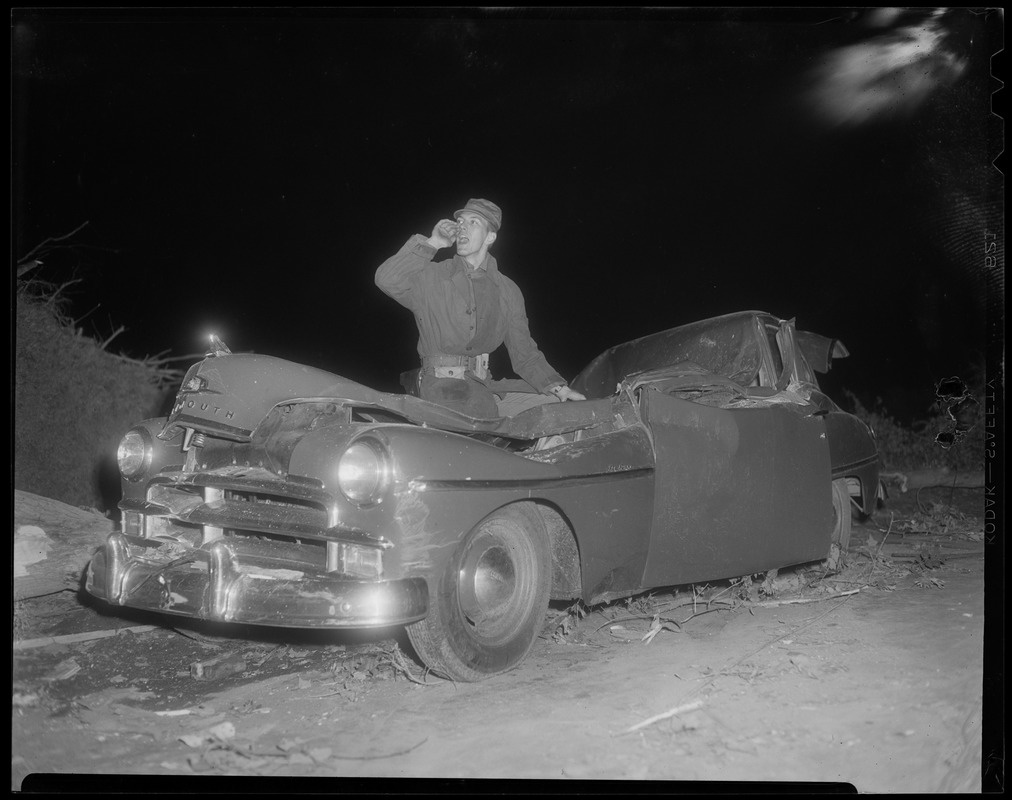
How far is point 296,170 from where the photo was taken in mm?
7473

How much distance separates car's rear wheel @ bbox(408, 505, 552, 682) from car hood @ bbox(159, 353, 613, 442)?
496 mm

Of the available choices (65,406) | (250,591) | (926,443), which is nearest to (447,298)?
(250,591)

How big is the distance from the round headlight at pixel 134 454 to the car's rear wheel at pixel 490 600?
1.50 metres

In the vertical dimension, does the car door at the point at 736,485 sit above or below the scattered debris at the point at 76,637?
above

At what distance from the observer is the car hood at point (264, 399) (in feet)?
10.4

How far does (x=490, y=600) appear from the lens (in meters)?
3.04

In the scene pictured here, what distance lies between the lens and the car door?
346 centimetres

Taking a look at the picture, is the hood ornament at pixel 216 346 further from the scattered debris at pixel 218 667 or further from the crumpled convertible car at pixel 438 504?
the scattered debris at pixel 218 667

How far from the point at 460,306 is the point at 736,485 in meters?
1.76

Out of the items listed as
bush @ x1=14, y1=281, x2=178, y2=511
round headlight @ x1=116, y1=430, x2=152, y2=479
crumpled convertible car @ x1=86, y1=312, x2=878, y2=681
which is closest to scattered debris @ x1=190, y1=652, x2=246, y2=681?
crumpled convertible car @ x1=86, y1=312, x2=878, y2=681

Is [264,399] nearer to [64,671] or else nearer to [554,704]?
[64,671]

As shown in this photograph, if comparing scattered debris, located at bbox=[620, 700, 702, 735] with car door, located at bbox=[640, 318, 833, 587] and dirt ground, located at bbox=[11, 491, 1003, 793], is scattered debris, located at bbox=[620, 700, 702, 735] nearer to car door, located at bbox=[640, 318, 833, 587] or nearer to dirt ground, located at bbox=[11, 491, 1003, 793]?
dirt ground, located at bbox=[11, 491, 1003, 793]

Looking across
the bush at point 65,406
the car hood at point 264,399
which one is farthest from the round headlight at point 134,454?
the bush at point 65,406

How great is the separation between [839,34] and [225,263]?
291 inches
